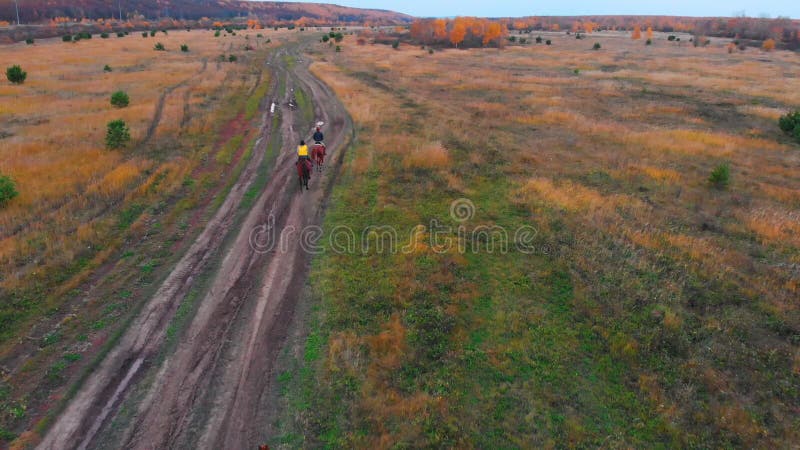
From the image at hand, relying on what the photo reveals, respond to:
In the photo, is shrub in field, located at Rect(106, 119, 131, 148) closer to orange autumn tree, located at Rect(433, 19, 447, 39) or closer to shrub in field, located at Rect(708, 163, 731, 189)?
shrub in field, located at Rect(708, 163, 731, 189)

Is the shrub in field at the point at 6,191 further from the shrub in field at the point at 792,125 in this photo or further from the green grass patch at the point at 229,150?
the shrub in field at the point at 792,125

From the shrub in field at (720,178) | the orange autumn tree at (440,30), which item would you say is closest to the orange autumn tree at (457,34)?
the orange autumn tree at (440,30)

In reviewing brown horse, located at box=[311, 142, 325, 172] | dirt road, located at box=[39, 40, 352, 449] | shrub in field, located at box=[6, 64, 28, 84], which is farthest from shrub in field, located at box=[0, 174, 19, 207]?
shrub in field, located at box=[6, 64, 28, 84]

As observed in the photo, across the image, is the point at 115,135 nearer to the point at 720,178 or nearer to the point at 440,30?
the point at 720,178

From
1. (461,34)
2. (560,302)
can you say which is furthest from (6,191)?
(461,34)

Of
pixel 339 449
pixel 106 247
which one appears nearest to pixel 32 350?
pixel 106 247

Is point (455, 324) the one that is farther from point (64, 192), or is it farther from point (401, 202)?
point (64, 192)
